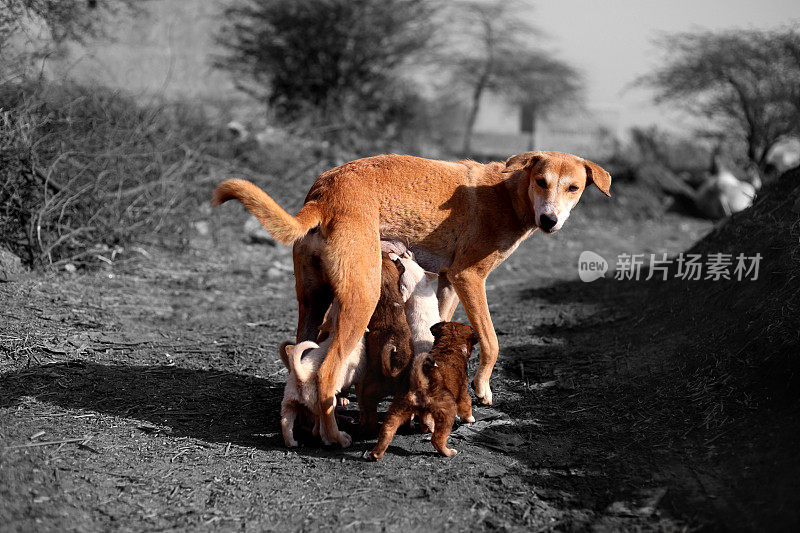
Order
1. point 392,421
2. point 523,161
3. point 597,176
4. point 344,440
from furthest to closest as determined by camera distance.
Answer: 1. point 523,161
2. point 597,176
3. point 344,440
4. point 392,421

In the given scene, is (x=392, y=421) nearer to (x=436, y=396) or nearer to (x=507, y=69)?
(x=436, y=396)

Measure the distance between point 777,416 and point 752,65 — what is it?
1446cm

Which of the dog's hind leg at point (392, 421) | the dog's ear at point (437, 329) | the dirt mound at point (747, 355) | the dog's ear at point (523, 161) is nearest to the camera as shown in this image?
the dirt mound at point (747, 355)

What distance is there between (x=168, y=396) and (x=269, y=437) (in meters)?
0.99

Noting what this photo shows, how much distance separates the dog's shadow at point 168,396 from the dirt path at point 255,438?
17 millimetres

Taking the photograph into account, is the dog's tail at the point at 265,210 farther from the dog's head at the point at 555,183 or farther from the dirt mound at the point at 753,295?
the dirt mound at the point at 753,295

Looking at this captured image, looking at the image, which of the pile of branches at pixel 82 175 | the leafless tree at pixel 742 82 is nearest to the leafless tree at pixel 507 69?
the leafless tree at pixel 742 82

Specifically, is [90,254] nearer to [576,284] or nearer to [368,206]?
[368,206]

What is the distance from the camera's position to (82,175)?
25.0 feet

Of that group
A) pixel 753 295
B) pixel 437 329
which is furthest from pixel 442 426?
pixel 753 295

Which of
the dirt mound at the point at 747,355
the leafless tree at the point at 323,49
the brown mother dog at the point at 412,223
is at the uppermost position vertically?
the leafless tree at the point at 323,49

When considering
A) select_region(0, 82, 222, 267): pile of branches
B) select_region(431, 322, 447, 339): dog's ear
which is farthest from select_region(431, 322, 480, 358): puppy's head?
select_region(0, 82, 222, 267): pile of branches

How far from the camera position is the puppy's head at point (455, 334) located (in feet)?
14.6

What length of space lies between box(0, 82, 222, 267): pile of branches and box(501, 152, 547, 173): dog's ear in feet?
13.8
